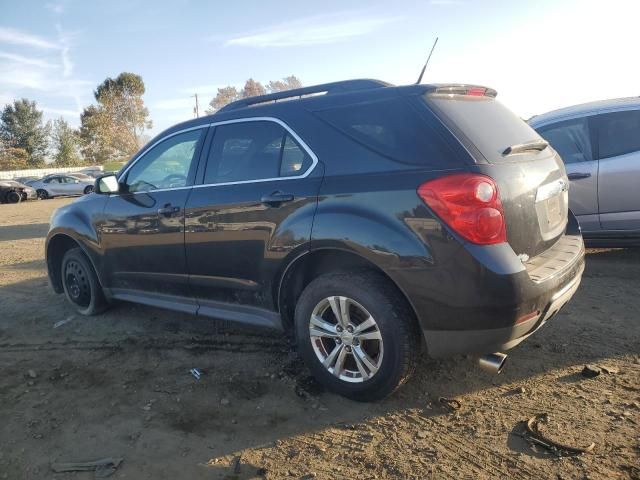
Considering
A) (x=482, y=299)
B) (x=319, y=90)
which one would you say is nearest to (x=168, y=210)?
(x=319, y=90)

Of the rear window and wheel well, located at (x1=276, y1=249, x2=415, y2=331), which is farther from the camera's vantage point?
wheel well, located at (x1=276, y1=249, x2=415, y2=331)

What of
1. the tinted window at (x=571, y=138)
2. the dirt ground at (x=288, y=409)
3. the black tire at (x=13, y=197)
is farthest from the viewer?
the black tire at (x=13, y=197)

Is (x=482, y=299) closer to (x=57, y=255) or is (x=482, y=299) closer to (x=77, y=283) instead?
(x=77, y=283)

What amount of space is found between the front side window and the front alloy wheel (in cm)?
161

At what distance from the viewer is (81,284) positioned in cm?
494

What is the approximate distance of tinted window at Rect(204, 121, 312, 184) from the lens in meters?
3.25

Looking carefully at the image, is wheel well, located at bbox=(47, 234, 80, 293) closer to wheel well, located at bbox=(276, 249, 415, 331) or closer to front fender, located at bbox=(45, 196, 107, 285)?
front fender, located at bbox=(45, 196, 107, 285)

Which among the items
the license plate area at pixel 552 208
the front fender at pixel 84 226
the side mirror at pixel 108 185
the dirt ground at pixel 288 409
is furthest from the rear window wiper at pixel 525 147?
A: the front fender at pixel 84 226

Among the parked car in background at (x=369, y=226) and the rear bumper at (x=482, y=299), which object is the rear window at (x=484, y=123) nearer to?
the parked car in background at (x=369, y=226)

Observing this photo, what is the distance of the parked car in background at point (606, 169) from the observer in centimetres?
521

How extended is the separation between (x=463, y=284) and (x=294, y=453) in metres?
1.25

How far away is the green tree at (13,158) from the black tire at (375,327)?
69.2 m

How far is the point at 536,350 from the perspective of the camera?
3.61 metres

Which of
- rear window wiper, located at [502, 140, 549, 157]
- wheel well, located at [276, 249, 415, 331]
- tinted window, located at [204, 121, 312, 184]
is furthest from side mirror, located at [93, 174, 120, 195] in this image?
rear window wiper, located at [502, 140, 549, 157]
